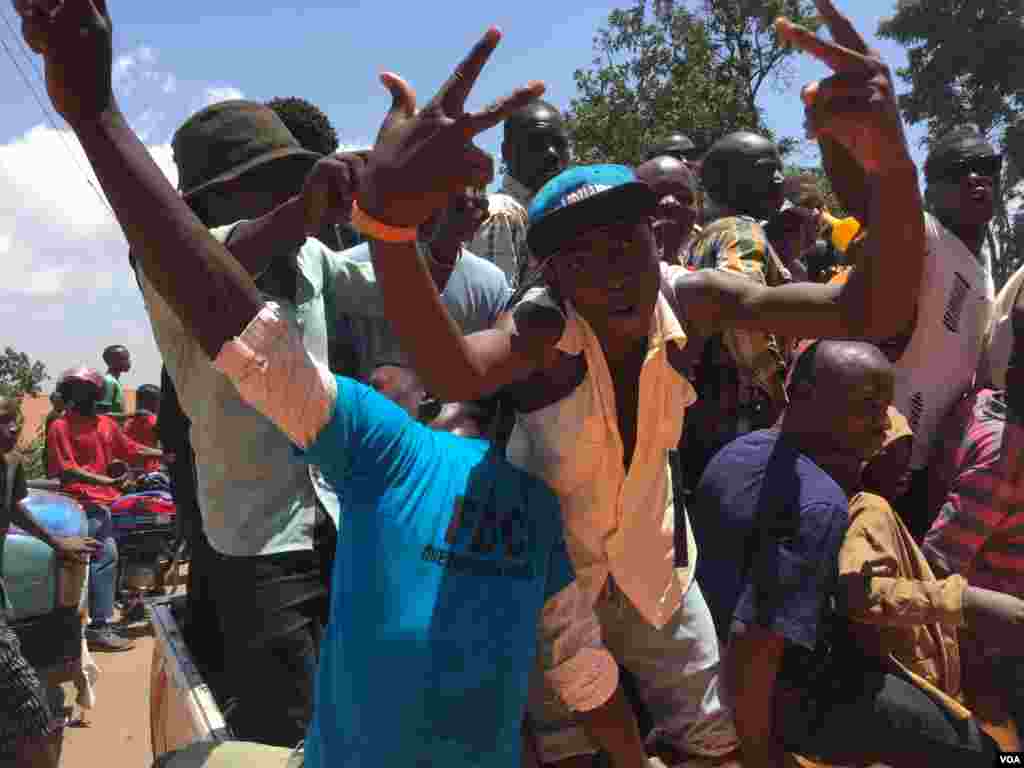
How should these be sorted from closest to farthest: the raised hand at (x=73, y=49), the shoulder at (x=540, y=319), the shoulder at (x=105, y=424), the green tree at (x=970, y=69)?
the raised hand at (x=73, y=49) < the shoulder at (x=540, y=319) < the shoulder at (x=105, y=424) < the green tree at (x=970, y=69)

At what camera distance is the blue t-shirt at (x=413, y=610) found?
164cm

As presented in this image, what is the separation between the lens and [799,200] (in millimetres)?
4613

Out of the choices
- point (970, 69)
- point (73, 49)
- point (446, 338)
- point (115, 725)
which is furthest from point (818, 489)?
point (970, 69)

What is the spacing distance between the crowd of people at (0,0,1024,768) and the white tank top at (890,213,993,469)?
0.01 metres

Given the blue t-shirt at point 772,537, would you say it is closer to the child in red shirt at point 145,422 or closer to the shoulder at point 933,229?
the shoulder at point 933,229

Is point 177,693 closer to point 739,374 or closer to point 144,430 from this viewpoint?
point 739,374

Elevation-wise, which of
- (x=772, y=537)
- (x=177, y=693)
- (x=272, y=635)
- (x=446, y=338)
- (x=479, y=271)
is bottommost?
(x=177, y=693)

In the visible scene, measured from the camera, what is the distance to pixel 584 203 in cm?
207

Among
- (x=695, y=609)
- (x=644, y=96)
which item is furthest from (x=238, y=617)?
(x=644, y=96)

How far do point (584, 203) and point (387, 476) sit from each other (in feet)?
2.43

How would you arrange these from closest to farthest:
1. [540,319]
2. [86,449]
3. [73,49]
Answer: [73,49]
[540,319]
[86,449]

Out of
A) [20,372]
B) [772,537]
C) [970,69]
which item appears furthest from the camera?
[20,372]

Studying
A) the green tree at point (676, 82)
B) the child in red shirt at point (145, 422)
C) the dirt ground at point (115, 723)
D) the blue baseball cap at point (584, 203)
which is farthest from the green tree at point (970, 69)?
the blue baseball cap at point (584, 203)

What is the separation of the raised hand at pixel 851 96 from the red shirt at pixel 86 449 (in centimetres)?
730
